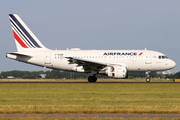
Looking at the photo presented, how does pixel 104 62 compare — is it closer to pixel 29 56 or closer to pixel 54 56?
pixel 54 56

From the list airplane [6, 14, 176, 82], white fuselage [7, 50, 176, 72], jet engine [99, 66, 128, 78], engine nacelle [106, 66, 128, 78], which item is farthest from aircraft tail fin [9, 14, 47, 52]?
engine nacelle [106, 66, 128, 78]

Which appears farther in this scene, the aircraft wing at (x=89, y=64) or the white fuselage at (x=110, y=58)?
the white fuselage at (x=110, y=58)

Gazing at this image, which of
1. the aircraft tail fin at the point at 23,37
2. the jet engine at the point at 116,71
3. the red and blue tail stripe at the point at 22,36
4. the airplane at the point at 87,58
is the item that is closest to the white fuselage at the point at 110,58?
the airplane at the point at 87,58

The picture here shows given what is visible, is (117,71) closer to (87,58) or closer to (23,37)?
(87,58)

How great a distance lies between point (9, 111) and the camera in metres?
15.6

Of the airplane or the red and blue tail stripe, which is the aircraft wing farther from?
the red and blue tail stripe

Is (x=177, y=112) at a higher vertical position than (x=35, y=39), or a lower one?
lower


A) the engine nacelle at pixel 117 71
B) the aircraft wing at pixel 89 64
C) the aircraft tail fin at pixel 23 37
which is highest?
the aircraft tail fin at pixel 23 37

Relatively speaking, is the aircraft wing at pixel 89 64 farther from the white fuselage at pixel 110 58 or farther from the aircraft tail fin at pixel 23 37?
Result: the aircraft tail fin at pixel 23 37

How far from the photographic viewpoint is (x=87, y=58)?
45.9m

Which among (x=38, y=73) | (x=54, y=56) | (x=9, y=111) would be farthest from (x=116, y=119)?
(x=38, y=73)

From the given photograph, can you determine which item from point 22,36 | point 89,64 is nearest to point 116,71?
point 89,64

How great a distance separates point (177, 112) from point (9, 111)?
867 cm

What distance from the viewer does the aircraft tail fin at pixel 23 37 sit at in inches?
1896
